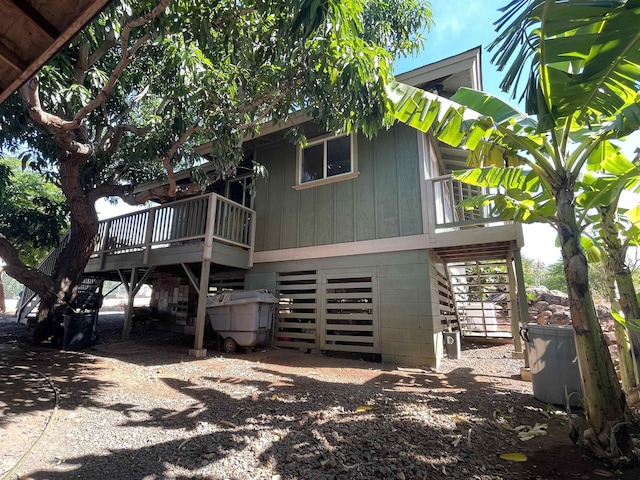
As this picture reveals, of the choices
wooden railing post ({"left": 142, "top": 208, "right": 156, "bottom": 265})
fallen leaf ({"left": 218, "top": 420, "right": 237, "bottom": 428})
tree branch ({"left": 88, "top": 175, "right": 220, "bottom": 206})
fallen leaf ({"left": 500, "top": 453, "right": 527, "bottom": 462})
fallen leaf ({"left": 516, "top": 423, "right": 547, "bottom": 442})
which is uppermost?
tree branch ({"left": 88, "top": 175, "right": 220, "bottom": 206})

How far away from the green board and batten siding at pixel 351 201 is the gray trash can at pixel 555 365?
118 inches

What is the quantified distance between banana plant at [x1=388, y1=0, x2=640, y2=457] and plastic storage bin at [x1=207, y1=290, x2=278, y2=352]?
198 inches

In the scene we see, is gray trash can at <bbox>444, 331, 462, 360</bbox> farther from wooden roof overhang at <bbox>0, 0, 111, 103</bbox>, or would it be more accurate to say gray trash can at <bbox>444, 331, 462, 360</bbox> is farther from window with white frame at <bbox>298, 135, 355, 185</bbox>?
wooden roof overhang at <bbox>0, 0, 111, 103</bbox>

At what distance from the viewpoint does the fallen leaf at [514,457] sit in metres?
2.25

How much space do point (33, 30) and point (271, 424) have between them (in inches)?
125

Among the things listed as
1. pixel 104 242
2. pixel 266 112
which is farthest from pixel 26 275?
pixel 266 112

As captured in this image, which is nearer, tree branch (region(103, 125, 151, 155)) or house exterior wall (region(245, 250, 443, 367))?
house exterior wall (region(245, 250, 443, 367))

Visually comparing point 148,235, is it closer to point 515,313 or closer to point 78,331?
point 78,331

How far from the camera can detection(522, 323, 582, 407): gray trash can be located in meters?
3.32

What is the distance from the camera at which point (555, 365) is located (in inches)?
134

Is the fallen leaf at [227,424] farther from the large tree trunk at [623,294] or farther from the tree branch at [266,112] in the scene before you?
the tree branch at [266,112]

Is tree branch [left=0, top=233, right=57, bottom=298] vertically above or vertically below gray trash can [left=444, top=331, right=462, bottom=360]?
above

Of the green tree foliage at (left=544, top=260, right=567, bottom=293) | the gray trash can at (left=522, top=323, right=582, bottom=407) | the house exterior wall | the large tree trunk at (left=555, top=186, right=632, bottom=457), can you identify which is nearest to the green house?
the house exterior wall

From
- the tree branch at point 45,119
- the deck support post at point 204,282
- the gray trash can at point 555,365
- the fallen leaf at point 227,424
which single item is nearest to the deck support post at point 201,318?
the deck support post at point 204,282
